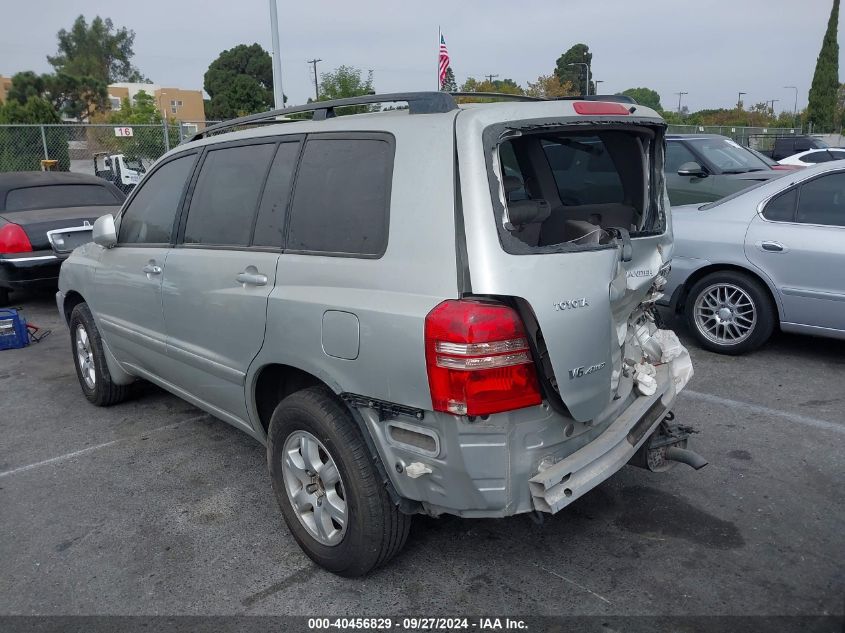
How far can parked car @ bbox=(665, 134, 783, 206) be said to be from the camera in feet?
29.9

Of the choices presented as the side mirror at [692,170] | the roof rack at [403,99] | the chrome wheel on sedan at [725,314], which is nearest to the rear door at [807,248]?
the chrome wheel on sedan at [725,314]

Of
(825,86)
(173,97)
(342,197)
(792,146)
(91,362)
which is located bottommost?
(91,362)

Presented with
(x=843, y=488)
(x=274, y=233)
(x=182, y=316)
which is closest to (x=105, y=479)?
(x=182, y=316)

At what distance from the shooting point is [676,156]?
9805 millimetres

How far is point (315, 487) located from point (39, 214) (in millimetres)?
6953

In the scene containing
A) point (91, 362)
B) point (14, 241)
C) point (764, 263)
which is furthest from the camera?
point (14, 241)

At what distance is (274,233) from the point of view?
322cm

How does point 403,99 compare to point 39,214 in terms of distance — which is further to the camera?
point 39,214

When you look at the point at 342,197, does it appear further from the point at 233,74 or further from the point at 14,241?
the point at 233,74

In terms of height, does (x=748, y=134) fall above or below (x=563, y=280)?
above

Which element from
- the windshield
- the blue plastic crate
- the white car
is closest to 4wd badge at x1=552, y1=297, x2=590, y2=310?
the blue plastic crate

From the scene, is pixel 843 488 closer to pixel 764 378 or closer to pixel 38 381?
pixel 764 378

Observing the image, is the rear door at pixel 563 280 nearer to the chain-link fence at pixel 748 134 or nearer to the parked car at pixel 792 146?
the parked car at pixel 792 146

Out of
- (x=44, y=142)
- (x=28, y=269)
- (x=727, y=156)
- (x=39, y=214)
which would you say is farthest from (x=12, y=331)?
(x=44, y=142)
